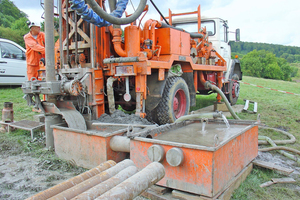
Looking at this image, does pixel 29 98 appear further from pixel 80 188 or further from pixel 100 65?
pixel 80 188

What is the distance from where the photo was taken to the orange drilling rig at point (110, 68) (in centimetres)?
384

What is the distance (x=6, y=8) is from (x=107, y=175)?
41398 mm

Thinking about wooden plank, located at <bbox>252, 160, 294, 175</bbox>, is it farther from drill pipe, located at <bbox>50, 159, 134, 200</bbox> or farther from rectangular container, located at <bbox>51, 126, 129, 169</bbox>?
drill pipe, located at <bbox>50, 159, 134, 200</bbox>

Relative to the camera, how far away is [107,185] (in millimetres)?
1556

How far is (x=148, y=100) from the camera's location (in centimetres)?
455

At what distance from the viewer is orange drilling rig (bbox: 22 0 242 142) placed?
3838 millimetres

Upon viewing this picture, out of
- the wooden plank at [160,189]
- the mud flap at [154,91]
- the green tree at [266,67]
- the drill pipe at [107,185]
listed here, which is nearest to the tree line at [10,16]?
the mud flap at [154,91]

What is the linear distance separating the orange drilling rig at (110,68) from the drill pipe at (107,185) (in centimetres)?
217

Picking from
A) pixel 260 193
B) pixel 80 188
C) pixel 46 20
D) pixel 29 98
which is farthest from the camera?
pixel 29 98

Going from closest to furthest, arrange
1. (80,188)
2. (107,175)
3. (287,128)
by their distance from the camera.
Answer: (80,188) < (107,175) < (287,128)

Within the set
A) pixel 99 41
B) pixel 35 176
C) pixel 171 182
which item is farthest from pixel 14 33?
pixel 171 182

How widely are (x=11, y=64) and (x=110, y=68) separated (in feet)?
20.4

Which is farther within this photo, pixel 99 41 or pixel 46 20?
pixel 99 41

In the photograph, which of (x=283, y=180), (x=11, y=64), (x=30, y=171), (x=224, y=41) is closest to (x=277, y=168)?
(x=283, y=180)
